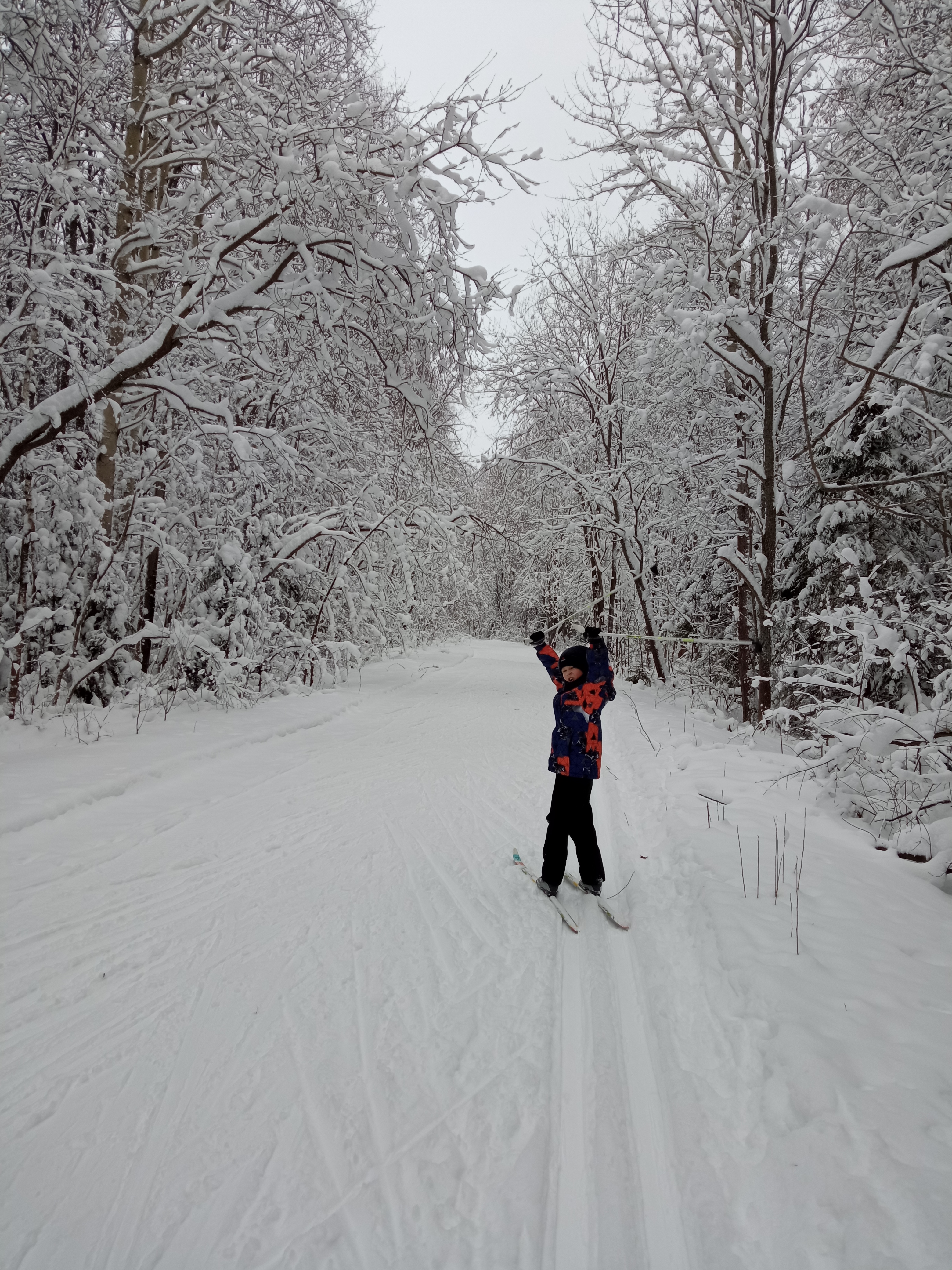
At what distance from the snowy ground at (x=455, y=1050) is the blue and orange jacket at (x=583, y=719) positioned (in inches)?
36.8

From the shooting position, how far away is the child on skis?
4289mm

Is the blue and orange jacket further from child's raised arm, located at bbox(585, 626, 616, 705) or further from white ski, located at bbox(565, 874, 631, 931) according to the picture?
white ski, located at bbox(565, 874, 631, 931)

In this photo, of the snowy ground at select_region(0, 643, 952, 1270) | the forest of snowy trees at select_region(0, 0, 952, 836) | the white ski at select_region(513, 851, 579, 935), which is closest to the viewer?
the snowy ground at select_region(0, 643, 952, 1270)

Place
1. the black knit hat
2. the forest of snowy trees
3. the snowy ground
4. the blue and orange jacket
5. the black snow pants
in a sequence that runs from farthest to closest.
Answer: the forest of snowy trees
the black knit hat
the blue and orange jacket
the black snow pants
the snowy ground

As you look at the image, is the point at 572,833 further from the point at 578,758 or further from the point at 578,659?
the point at 578,659

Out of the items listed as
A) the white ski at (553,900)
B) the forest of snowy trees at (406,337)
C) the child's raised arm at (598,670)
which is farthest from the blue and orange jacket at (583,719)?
the forest of snowy trees at (406,337)

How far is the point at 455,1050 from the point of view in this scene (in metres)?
2.68

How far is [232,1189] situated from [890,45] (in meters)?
11.3

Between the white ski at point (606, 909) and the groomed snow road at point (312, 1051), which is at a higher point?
the groomed snow road at point (312, 1051)

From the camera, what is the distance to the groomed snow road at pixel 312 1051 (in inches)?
75.8

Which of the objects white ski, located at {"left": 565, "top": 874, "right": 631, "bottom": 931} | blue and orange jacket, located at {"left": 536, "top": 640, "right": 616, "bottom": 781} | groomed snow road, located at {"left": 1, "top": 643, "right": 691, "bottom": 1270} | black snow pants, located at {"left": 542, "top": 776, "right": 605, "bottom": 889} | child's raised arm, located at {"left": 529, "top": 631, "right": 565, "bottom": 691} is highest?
child's raised arm, located at {"left": 529, "top": 631, "right": 565, "bottom": 691}

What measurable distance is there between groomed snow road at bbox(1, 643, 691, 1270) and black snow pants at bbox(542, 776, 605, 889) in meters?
0.20

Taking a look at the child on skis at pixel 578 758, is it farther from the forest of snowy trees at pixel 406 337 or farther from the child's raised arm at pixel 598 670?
the forest of snowy trees at pixel 406 337

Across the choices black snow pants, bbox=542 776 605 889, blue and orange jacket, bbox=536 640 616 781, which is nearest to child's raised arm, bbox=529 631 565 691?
blue and orange jacket, bbox=536 640 616 781
